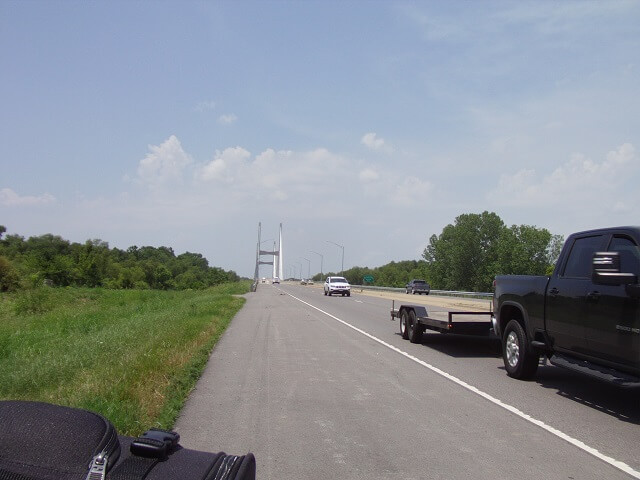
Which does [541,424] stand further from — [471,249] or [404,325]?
[471,249]

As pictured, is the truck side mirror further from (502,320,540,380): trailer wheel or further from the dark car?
the dark car

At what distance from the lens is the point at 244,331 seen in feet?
62.7

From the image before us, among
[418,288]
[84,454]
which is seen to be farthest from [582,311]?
[418,288]

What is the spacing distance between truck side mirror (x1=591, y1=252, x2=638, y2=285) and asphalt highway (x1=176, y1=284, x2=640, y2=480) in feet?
5.72

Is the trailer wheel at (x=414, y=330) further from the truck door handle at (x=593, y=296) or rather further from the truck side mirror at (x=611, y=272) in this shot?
the truck side mirror at (x=611, y=272)

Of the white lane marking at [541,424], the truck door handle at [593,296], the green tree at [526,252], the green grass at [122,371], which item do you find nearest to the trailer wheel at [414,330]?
the white lane marking at [541,424]

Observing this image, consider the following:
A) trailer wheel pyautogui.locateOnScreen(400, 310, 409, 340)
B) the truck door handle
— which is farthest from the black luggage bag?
trailer wheel pyautogui.locateOnScreen(400, 310, 409, 340)

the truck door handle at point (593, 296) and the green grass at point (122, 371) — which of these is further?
the truck door handle at point (593, 296)

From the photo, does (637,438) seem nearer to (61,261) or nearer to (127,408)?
(127,408)

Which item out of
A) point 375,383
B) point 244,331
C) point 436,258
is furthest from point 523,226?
point 375,383

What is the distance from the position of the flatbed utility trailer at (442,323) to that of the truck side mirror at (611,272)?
18.5 ft

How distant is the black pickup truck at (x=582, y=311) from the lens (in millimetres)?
7273

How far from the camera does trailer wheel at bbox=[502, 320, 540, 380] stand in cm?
984

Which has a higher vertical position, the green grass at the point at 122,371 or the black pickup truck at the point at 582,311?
the black pickup truck at the point at 582,311
